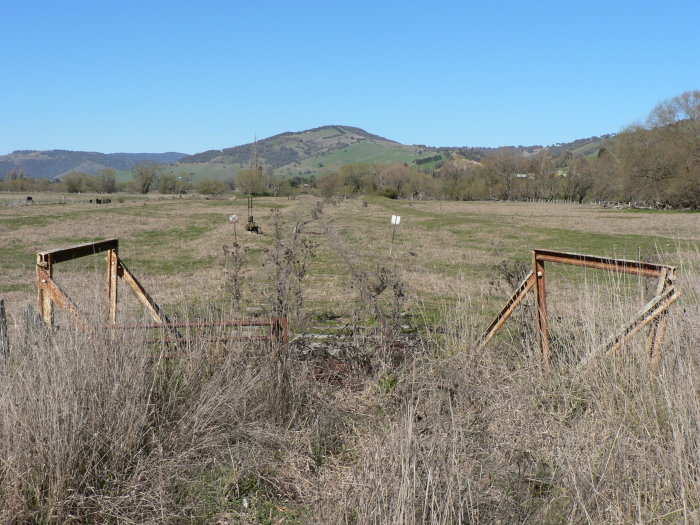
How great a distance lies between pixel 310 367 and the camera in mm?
5840

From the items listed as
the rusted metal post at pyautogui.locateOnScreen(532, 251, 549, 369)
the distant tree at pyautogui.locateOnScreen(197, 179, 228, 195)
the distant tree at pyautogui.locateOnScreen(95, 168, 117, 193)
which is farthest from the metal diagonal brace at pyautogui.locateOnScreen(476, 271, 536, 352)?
the distant tree at pyautogui.locateOnScreen(95, 168, 117, 193)

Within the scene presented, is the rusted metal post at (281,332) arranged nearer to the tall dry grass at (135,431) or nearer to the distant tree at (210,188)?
the tall dry grass at (135,431)

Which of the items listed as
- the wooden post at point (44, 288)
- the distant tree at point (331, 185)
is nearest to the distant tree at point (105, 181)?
the distant tree at point (331, 185)

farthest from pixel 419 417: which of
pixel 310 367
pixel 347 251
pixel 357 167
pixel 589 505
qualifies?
pixel 357 167

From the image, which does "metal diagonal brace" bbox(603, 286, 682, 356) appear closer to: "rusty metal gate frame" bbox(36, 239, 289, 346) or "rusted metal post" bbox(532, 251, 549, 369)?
"rusted metal post" bbox(532, 251, 549, 369)

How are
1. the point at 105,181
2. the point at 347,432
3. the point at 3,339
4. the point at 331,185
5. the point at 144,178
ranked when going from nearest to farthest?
the point at 3,339, the point at 347,432, the point at 331,185, the point at 144,178, the point at 105,181

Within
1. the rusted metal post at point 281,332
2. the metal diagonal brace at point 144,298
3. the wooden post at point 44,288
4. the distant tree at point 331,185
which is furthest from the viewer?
the distant tree at point 331,185

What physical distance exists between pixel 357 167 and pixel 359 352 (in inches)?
4451

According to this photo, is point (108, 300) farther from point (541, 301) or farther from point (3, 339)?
point (541, 301)

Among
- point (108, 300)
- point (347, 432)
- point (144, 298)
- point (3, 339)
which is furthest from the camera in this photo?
point (144, 298)

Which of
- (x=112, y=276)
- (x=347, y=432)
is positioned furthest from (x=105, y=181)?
(x=347, y=432)

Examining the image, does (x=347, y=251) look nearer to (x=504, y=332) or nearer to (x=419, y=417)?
(x=504, y=332)

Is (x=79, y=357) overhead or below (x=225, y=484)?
overhead

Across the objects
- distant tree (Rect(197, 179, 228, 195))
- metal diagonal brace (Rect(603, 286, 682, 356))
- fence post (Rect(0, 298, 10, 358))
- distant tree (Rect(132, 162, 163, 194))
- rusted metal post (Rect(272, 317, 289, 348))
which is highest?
distant tree (Rect(132, 162, 163, 194))
